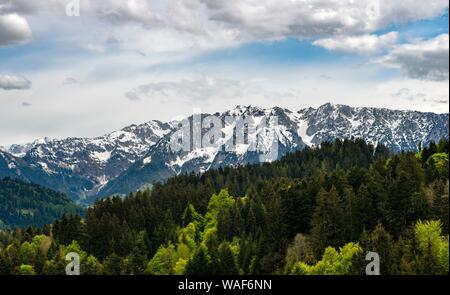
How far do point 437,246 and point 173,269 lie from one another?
61.9 meters

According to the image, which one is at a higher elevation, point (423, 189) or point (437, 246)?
point (423, 189)

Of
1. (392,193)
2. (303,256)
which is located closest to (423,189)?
(392,193)

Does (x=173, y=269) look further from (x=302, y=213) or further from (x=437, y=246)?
(x=437, y=246)

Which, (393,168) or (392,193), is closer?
(392,193)

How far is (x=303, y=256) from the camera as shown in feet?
419

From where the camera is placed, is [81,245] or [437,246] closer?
[437,246]

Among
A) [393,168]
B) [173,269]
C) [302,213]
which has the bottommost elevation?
[173,269]
